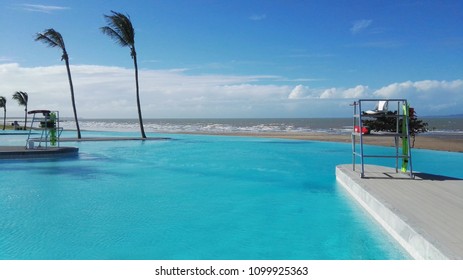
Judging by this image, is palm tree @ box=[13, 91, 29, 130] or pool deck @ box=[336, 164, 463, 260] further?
palm tree @ box=[13, 91, 29, 130]

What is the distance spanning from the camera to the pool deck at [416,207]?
4.34 meters

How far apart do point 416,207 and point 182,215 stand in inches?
150

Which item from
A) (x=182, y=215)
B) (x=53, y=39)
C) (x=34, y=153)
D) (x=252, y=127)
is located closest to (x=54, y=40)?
(x=53, y=39)

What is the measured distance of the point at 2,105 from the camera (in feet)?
144

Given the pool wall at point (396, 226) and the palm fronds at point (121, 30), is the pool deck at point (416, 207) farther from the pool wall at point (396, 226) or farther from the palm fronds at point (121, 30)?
the palm fronds at point (121, 30)

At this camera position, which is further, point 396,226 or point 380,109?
point 380,109

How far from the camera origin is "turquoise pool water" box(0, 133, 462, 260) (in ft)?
17.1

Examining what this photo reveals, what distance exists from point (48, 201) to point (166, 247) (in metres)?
4.09

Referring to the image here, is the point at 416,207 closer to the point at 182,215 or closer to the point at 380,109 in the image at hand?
the point at 380,109

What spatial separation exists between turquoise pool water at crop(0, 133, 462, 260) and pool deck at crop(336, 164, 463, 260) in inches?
9.9

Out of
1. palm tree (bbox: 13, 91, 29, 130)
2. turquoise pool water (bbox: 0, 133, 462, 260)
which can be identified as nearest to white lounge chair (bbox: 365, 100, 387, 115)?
turquoise pool water (bbox: 0, 133, 462, 260)

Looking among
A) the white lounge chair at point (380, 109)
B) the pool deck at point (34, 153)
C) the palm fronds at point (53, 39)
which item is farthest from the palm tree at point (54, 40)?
the white lounge chair at point (380, 109)

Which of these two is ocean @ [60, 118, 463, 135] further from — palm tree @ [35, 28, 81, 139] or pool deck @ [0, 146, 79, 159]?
pool deck @ [0, 146, 79, 159]

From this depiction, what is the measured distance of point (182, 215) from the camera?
7.08 metres
